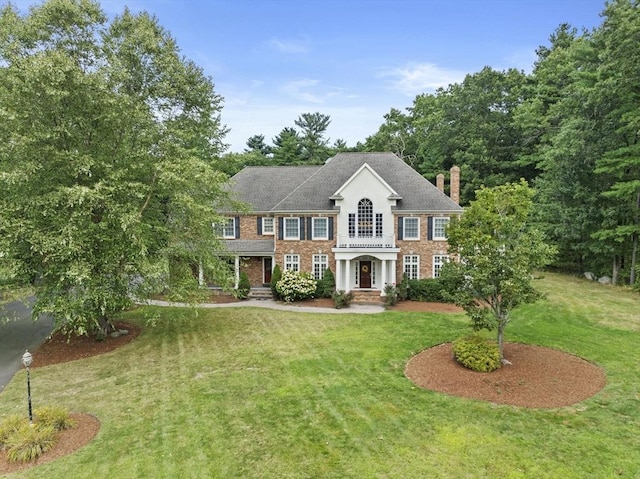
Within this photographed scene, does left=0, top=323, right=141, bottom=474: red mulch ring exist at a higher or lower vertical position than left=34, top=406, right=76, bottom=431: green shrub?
lower

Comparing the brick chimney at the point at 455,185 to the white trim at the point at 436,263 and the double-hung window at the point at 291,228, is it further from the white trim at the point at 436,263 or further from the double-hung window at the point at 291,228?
the double-hung window at the point at 291,228

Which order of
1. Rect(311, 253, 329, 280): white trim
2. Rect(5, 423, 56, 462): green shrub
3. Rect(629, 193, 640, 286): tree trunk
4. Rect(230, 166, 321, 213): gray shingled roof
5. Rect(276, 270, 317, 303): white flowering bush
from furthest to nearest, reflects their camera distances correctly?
1. Rect(230, 166, 321, 213): gray shingled roof
2. Rect(629, 193, 640, 286): tree trunk
3. Rect(311, 253, 329, 280): white trim
4. Rect(276, 270, 317, 303): white flowering bush
5. Rect(5, 423, 56, 462): green shrub

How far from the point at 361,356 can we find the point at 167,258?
8703 millimetres

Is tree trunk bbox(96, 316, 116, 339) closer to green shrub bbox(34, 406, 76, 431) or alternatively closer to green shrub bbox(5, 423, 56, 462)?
green shrub bbox(34, 406, 76, 431)

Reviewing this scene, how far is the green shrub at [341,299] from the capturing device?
70.3 ft

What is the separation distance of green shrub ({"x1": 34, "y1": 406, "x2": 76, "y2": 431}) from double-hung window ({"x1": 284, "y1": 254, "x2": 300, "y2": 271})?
51.3 feet

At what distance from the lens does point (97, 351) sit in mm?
15391

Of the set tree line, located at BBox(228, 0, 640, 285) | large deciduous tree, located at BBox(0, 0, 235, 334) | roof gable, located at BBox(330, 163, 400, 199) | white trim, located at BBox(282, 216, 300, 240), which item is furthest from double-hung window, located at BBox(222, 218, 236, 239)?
large deciduous tree, located at BBox(0, 0, 235, 334)

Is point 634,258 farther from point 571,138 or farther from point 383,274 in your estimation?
point 383,274

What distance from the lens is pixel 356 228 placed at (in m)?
23.6

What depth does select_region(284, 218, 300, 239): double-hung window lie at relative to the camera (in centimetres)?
2422

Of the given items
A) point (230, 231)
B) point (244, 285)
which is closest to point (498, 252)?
point (244, 285)

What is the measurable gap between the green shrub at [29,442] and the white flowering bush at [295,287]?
47.1 ft

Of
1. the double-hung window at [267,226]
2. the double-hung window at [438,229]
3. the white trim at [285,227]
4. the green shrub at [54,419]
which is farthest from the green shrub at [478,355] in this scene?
the double-hung window at [267,226]
